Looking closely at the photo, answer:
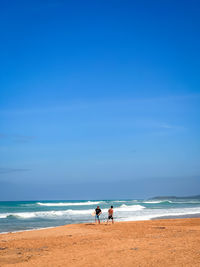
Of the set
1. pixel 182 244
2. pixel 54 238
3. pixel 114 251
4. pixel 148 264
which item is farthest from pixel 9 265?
pixel 182 244

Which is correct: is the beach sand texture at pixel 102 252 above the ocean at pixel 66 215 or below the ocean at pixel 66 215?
above

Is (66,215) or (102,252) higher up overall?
(102,252)

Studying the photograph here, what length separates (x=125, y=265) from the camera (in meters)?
8.40

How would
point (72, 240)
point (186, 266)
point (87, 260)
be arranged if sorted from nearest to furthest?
point (186, 266)
point (87, 260)
point (72, 240)

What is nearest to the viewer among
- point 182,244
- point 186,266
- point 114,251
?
point 186,266

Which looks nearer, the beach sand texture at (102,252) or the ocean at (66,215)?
the beach sand texture at (102,252)

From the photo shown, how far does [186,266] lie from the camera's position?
26.5ft

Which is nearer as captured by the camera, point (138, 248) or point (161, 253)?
point (161, 253)

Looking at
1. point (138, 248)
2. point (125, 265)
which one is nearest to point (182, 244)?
point (138, 248)

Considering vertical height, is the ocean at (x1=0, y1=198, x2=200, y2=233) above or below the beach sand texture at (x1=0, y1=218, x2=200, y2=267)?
below

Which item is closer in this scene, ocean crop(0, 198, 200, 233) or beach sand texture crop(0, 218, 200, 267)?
beach sand texture crop(0, 218, 200, 267)

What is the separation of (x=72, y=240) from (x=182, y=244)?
4.83 metres

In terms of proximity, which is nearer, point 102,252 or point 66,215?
point 102,252

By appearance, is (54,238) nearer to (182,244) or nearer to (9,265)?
(9,265)
